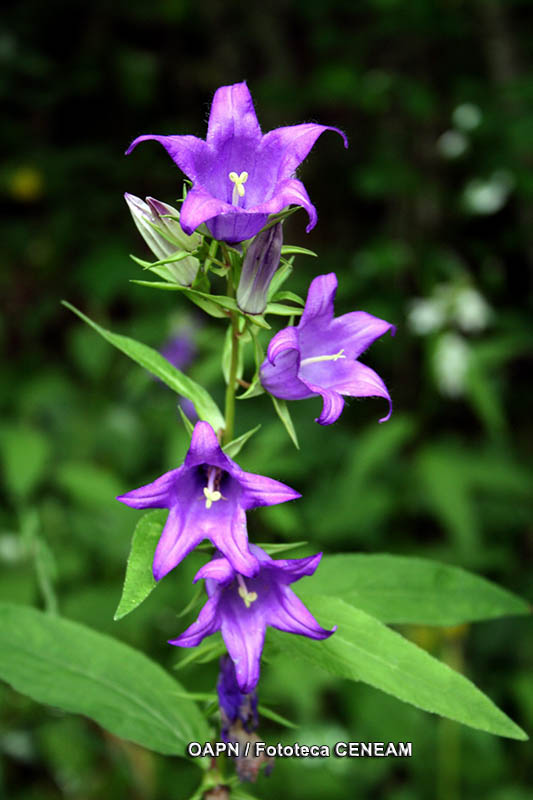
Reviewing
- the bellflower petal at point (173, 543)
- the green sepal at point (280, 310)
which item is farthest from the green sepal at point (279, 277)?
the bellflower petal at point (173, 543)

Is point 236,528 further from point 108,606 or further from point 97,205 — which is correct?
point 97,205

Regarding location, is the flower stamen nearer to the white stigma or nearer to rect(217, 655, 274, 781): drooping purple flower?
the white stigma

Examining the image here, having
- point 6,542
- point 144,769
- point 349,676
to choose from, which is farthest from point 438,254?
point 349,676

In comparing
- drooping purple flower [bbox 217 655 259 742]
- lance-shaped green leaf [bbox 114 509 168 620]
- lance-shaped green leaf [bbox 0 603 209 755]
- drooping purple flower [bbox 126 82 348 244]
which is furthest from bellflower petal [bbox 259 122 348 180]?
lance-shaped green leaf [bbox 0 603 209 755]

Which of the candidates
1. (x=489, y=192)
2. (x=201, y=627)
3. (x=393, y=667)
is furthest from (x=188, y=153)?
(x=489, y=192)

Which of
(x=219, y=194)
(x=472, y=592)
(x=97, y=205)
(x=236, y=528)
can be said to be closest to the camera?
(x=236, y=528)
